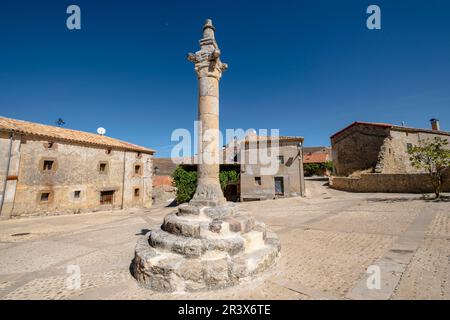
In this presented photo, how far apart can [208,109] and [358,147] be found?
21.8 metres

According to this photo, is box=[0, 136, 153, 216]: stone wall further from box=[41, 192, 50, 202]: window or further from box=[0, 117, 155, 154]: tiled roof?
box=[0, 117, 155, 154]: tiled roof

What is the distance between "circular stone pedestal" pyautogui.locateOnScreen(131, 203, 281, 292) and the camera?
3.64m

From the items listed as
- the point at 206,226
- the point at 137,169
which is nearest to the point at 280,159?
the point at 137,169

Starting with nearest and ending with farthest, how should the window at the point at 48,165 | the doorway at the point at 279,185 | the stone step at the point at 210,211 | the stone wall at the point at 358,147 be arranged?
the stone step at the point at 210,211 → the window at the point at 48,165 → the doorway at the point at 279,185 → the stone wall at the point at 358,147

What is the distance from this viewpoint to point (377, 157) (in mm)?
20625

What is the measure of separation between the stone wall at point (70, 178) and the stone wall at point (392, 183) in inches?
794

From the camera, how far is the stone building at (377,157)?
17.0 m

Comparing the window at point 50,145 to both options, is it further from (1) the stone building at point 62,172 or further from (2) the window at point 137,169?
(2) the window at point 137,169

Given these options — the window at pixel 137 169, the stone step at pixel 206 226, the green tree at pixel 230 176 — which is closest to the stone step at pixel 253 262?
the stone step at pixel 206 226

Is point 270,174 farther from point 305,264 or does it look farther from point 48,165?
point 48,165
